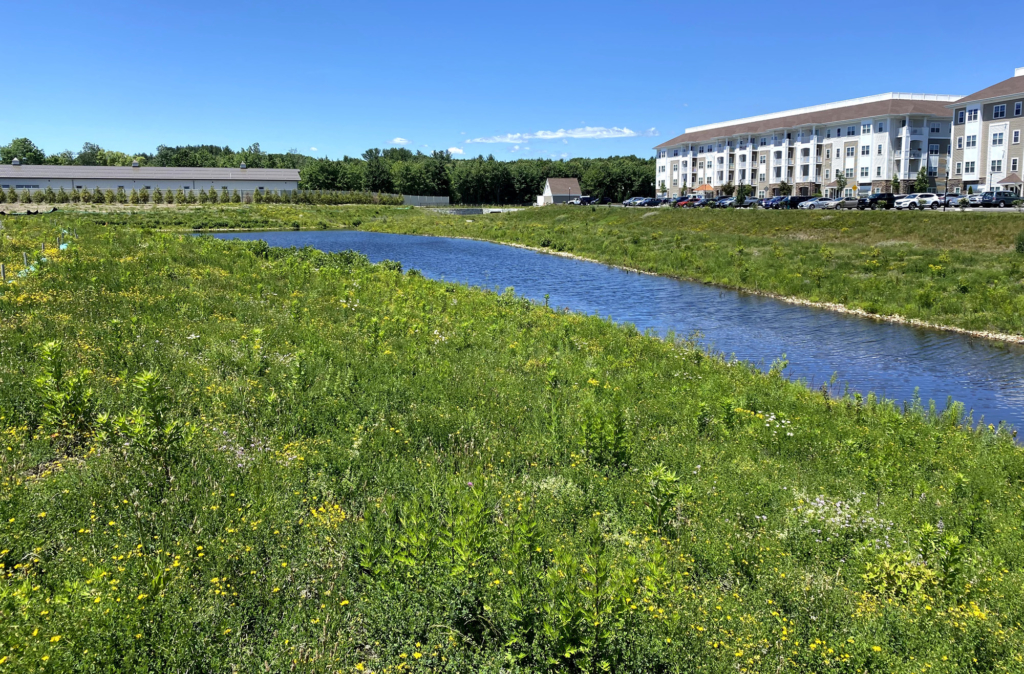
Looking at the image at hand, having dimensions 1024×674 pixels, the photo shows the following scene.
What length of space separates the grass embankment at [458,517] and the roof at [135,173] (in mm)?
117330

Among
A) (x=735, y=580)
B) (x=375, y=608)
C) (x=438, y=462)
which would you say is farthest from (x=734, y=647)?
(x=438, y=462)

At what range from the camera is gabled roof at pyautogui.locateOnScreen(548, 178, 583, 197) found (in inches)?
5571

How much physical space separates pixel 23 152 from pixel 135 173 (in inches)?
2900

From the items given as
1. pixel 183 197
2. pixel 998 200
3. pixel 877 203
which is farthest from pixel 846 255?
pixel 183 197

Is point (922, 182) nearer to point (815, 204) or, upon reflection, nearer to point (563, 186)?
point (815, 204)

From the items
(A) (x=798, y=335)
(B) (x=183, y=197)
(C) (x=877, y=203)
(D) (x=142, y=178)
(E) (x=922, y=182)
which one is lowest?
(A) (x=798, y=335)

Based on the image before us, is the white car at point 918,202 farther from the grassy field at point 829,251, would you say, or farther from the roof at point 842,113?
the roof at point 842,113

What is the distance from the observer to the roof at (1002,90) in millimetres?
77375

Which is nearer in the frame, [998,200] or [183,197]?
[998,200]

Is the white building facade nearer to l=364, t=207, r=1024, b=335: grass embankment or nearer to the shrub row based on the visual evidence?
the shrub row

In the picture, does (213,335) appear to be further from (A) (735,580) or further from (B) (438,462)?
(A) (735,580)

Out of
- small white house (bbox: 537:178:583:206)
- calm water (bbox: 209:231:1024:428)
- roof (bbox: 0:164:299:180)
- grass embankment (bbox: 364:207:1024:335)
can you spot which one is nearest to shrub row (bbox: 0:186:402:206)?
roof (bbox: 0:164:299:180)

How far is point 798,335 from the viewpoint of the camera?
83.9 feet

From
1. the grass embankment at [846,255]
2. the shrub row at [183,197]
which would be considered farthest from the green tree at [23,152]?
the grass embankment at [846,255]
